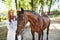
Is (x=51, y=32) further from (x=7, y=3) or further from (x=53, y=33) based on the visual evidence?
(x=7, y=3)

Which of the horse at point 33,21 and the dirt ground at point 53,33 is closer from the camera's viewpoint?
the horse at point 33,21

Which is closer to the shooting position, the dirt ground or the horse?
the horse

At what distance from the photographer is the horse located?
1.42 meters

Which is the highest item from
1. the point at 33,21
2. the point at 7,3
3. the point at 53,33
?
the point at 7,3

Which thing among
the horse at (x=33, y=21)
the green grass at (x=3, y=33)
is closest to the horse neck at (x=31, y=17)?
the horse at (x=33, y=21)

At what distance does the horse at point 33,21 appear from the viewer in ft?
4.65

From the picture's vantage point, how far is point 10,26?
1.53 metres

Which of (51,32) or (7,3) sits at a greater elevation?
(7,3)

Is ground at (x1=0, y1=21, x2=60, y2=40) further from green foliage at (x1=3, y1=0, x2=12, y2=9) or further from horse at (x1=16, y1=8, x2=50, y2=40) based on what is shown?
green foliage at (x1=3, y1=0, x2=12, y2=9)

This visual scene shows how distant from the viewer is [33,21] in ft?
4.82

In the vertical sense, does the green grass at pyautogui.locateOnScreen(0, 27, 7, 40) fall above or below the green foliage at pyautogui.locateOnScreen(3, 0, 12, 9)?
below

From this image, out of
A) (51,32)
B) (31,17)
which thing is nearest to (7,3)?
(31,17)

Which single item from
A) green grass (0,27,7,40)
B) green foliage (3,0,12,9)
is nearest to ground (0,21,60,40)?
green grass (0,27,7,40)

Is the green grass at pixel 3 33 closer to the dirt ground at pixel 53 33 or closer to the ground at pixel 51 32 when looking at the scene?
the ground at pixel 51 32
